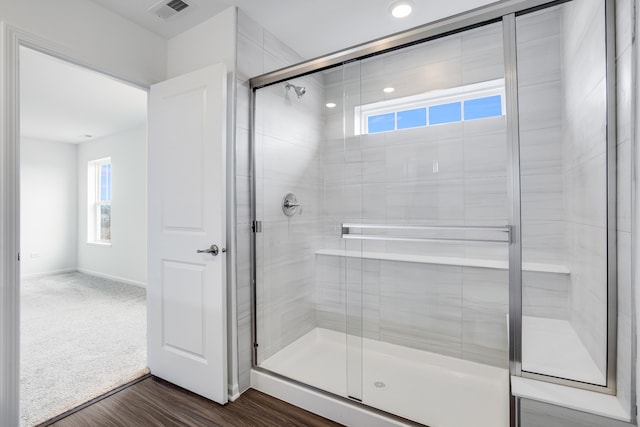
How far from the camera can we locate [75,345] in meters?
2.78

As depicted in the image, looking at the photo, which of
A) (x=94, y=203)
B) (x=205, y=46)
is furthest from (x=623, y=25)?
(x=94, y=203)

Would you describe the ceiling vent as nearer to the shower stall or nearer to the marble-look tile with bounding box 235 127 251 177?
the shower stall

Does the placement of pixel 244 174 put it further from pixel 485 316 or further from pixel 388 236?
pixel 485 316

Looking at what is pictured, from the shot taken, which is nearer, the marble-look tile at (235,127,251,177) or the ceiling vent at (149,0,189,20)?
the ceiling vent at (149,0,189,20)

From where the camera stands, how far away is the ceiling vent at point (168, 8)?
1.93 m

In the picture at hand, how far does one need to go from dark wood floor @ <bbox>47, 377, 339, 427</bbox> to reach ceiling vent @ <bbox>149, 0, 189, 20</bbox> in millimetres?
2429

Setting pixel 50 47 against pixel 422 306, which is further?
pixel 422 306

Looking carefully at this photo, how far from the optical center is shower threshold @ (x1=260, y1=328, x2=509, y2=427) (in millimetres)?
1732

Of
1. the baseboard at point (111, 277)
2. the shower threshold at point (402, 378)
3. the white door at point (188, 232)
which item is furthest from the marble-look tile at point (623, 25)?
the baseboard at point (111, 277)

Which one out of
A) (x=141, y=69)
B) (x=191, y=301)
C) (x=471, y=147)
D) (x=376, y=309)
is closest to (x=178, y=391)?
(x=191, y=301)

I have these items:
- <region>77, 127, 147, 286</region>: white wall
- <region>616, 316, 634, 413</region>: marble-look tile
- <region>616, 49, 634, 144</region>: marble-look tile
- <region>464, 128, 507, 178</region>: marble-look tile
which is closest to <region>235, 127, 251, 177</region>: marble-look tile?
<region>464, 128, 507, 178</region>: marble-look tile

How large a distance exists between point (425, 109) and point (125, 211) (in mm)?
5105

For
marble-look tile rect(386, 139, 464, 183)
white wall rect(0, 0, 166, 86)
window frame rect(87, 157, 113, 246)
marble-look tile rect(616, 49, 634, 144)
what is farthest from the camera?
window frame rect(87, 157, 113, 246)

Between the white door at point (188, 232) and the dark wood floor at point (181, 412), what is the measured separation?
9cm
